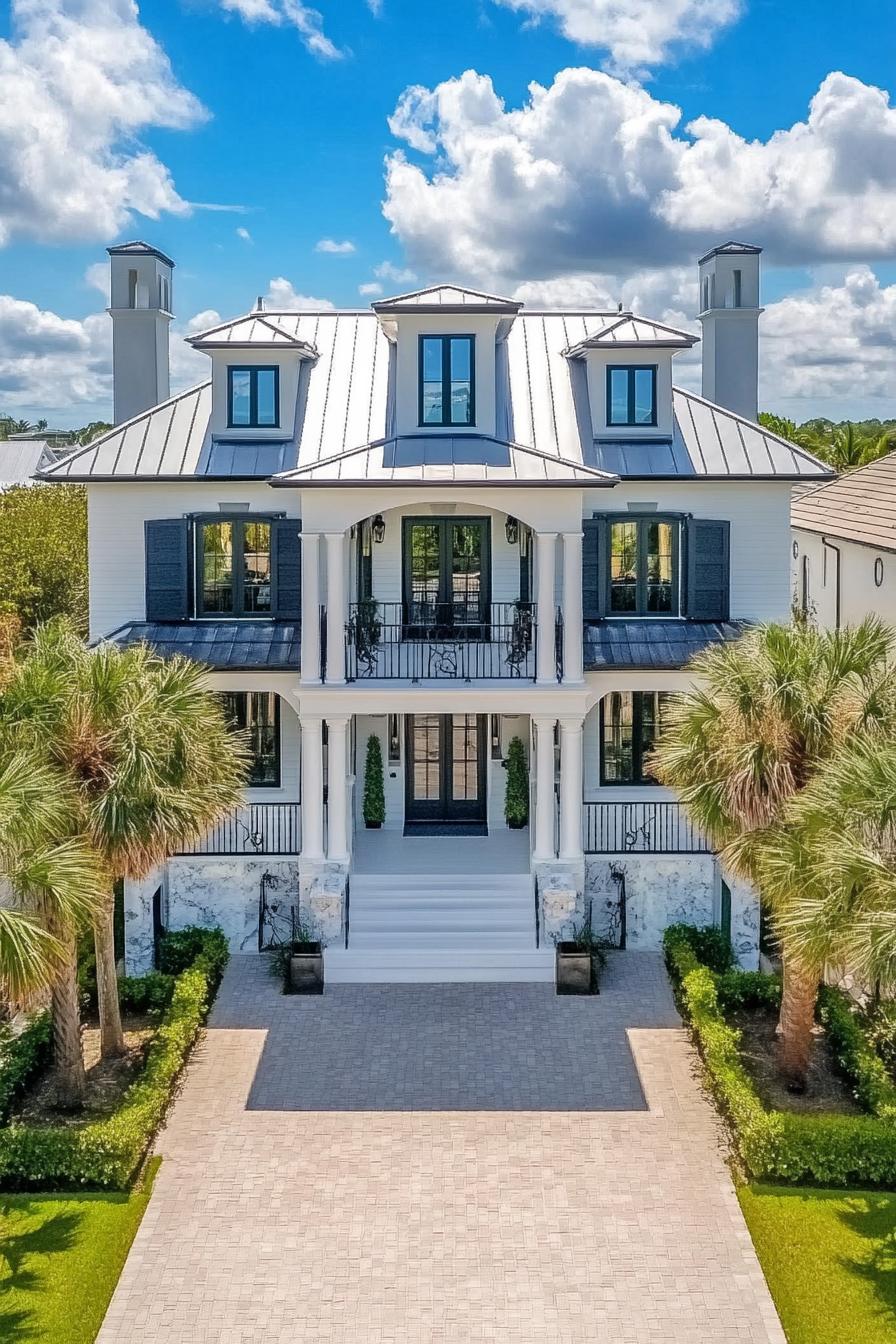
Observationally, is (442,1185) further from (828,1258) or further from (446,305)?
(446,305)

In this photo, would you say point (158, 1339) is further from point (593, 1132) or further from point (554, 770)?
point (554, 770)

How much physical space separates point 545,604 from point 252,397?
6.76 m

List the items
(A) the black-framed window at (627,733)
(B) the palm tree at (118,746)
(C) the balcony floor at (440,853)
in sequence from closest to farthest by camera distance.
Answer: (B) the palm tree at (118,746) → (C) the balcony floor at (440,853) → (A) the black-framed window at (627,733)

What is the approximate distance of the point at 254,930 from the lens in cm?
1917

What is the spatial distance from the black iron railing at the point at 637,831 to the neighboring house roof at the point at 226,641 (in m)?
5.68

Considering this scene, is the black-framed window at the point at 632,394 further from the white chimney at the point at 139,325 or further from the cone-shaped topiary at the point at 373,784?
the white chimney at the point at 139,325

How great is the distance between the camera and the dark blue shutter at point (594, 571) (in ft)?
66.0

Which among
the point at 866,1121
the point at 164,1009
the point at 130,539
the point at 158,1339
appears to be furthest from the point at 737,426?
the point at 158,1339

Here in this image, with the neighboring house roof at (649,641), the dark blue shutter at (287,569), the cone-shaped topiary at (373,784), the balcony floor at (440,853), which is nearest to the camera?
the neighboring house roof at (649,641)

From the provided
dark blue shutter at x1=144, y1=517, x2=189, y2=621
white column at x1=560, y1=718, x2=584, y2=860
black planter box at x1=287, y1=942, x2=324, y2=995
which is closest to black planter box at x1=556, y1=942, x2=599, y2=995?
white column at x1=560, y1=718, x2=584, y2=860

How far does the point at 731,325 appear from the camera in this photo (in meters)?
22.5

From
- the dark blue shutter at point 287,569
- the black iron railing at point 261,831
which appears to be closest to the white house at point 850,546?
the dark blue shutter at point 287,569

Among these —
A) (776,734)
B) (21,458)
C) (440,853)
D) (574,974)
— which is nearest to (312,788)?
(440,853)

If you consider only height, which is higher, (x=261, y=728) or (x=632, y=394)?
(x=632, y=394)
